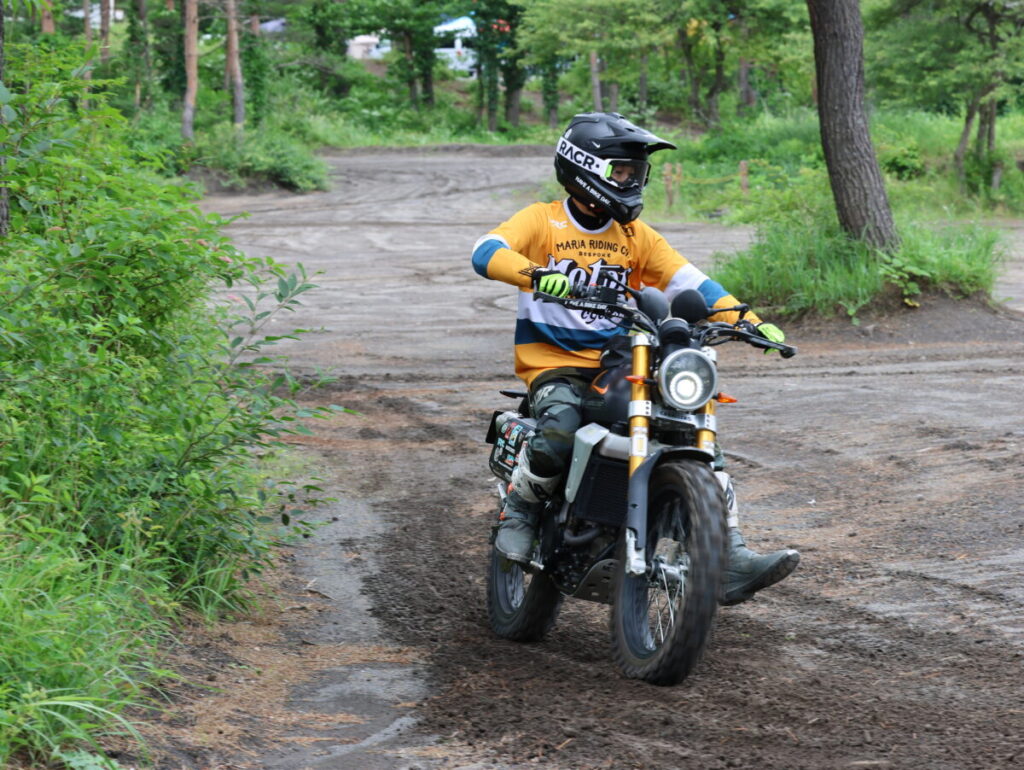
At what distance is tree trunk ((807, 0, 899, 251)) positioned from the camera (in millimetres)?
14250

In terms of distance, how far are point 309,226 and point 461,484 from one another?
74.1 feet

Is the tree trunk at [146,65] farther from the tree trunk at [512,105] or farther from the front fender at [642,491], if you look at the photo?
the front fender at [642,491]

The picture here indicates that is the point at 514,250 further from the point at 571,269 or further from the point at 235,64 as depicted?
the point at 235,64

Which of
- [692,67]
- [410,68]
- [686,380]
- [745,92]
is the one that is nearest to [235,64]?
[692,67]

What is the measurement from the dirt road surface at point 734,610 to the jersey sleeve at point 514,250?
0.71 meters

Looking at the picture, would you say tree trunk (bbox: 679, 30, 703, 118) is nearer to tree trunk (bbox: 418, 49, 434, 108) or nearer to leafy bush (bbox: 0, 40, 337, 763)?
tree trunk (bbox: 418, 49, 434, 108)

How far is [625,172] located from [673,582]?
1.66 meters

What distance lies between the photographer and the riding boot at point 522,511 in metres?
5.15

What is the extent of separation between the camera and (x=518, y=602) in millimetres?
5504

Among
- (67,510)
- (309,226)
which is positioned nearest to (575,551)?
(67,510)

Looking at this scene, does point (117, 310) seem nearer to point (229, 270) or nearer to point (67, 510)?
point (229, 270)

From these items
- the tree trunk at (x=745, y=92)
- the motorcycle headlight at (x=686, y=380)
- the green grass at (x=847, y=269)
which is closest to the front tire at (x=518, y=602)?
the motorcycle headlight at (x=686, y=380)

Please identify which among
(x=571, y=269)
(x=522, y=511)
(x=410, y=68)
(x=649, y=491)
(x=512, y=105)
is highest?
(x=410, y=68)

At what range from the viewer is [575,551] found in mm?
5062
